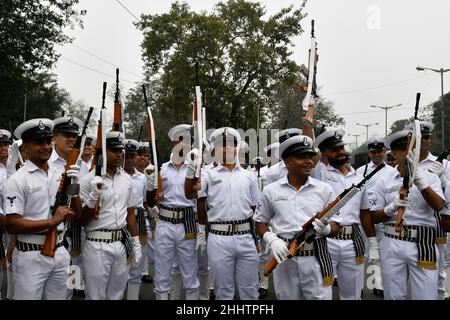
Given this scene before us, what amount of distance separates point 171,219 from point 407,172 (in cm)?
321

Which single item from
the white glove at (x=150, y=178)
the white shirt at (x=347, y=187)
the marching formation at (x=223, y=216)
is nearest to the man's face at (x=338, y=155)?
the marching formation at (x=223, y=216)

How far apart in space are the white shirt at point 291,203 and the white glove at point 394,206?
3.20 ft

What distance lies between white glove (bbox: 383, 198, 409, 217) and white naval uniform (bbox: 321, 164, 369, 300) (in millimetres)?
365

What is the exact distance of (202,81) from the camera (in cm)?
2356

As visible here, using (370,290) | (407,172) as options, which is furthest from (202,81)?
(407,172)

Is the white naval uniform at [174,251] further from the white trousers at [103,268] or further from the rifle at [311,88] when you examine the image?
the rifle at [311,88]

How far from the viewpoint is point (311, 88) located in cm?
543

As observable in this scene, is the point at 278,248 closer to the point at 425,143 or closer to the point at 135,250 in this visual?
the point at 135,250

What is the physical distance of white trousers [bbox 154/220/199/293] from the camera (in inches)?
257

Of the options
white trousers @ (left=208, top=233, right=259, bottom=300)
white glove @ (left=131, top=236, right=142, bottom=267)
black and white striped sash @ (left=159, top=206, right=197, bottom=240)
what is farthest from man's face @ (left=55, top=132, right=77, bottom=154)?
white trousers @ (left=208, top=233, right=259, bottom=300)

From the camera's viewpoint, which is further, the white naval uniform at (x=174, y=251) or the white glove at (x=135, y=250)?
the white naval uniform at (x=174, y=251)

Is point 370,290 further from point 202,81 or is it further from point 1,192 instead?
point 202,81

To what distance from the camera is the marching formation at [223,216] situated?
14.1 ft
